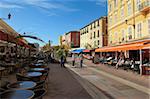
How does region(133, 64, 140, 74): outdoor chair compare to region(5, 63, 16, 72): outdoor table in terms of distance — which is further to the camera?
region(133, 64, 140, 74): outdoor chair

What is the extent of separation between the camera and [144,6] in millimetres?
25875

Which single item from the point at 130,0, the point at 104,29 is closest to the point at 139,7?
the point at 130,0

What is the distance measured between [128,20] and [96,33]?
1322 inches

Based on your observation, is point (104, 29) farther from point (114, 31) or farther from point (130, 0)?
point (130, 0)

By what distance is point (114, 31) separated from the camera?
38562 millimetres

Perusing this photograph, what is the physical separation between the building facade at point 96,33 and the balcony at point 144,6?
32309 millimetres

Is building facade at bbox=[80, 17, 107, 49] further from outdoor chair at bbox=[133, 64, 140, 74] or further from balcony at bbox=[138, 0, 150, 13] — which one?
outdoor chair at bbox=[133, 64, 140, 74]

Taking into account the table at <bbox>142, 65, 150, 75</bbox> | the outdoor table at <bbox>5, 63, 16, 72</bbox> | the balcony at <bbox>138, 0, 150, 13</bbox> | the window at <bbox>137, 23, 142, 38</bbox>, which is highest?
the balcony at <bbox>138, 0, 150, 13</bbox>

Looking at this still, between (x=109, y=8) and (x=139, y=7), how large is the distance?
1428 cm

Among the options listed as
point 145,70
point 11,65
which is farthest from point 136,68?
point 11,65

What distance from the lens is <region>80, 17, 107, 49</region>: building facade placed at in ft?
198

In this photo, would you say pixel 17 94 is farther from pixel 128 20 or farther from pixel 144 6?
pixel 128 20

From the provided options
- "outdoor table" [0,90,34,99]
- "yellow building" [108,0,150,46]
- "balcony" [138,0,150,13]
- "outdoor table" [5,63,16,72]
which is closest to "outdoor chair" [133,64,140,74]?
"yellow building" [108,0,150,46]

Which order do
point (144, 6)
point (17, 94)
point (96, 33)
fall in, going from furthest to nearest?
point (96, 33) < point (144, 6) < point (17, 94)
